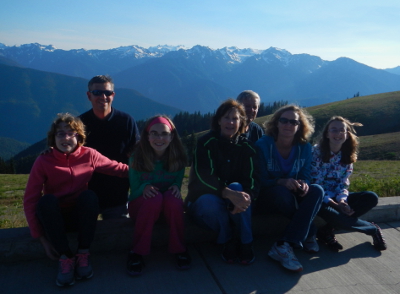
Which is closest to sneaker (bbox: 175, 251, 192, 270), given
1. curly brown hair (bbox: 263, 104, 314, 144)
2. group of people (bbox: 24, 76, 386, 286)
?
group of people (bbox: 24, 76, 386, 286)

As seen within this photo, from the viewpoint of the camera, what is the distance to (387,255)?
389 centimetres

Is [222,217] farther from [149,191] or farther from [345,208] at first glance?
[345,208]

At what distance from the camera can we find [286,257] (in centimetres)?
352

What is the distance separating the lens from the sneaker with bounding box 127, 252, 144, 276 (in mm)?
3291

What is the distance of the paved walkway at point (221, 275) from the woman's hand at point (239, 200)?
2.16ft

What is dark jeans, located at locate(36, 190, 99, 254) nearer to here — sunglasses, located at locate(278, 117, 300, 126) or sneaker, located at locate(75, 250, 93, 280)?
sneaker, located at locate(75, 250, 93, 280)

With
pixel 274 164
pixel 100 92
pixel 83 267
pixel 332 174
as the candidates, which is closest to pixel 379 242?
pixel 332 174

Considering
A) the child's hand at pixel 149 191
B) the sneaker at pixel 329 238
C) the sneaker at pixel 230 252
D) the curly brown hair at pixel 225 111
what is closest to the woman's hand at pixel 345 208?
the sneaker at pixel 329 238

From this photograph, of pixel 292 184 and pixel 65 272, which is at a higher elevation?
pixel 292 184

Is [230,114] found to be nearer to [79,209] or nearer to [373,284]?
[79,209]

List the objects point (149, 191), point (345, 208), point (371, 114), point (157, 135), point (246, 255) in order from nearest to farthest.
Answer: point (149, 191) → point (246, 255) → point (157, 135) → point (345, 208) → point (371, 114)

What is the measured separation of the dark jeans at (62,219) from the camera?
124 inches

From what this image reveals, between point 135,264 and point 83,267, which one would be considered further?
point 135,264

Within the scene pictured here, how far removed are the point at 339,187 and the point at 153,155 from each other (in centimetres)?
247
